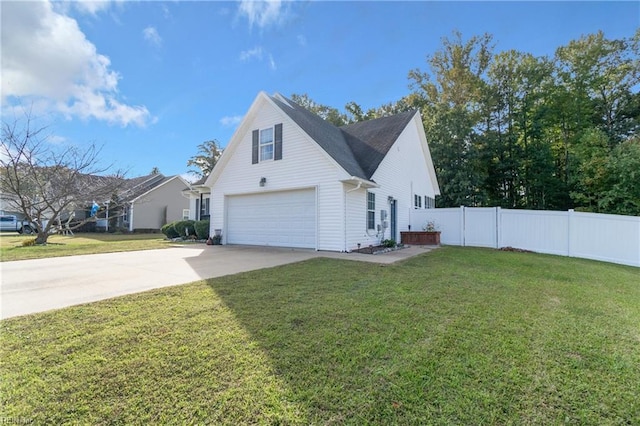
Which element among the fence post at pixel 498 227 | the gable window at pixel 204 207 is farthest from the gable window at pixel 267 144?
the fence post at pixel 498 227

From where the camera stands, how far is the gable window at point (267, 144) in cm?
1089

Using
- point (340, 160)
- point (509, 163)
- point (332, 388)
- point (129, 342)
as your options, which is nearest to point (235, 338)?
point (129, 342)

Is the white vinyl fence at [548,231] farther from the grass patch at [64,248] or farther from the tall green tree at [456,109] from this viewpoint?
the grass patch at [64,248]

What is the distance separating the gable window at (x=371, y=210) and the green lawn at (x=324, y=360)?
6.42m

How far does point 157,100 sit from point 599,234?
19.2 meters

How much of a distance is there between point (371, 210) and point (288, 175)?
3.46 m

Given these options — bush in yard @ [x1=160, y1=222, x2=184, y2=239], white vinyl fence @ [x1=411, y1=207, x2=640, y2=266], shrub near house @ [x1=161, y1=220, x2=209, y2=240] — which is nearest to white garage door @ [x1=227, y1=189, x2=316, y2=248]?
shrub near house @ [x1=161, y1=220, x2=209, y2=240]

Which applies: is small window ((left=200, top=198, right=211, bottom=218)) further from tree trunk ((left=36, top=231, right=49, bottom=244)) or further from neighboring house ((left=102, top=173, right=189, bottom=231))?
neighboring house ((left=102, top=173, right=189, bottom=231))

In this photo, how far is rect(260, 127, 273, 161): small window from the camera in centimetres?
1116

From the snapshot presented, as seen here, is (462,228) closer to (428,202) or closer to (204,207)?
(428,202)

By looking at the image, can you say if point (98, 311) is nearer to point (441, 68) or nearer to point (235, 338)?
point (235, 338)

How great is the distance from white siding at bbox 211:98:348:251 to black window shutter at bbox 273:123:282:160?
15cm

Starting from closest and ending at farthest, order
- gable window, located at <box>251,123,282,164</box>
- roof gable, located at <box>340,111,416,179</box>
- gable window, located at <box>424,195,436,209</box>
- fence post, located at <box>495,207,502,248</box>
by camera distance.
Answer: gable window, located at <box>251,123,282,164</box>
roof gable, located at <box>340,111,416,179</box>
fence post, located at <box>495,207,502,248</box>
gable window, located at <box>424,195,436,209</box>

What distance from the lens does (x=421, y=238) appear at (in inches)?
510
